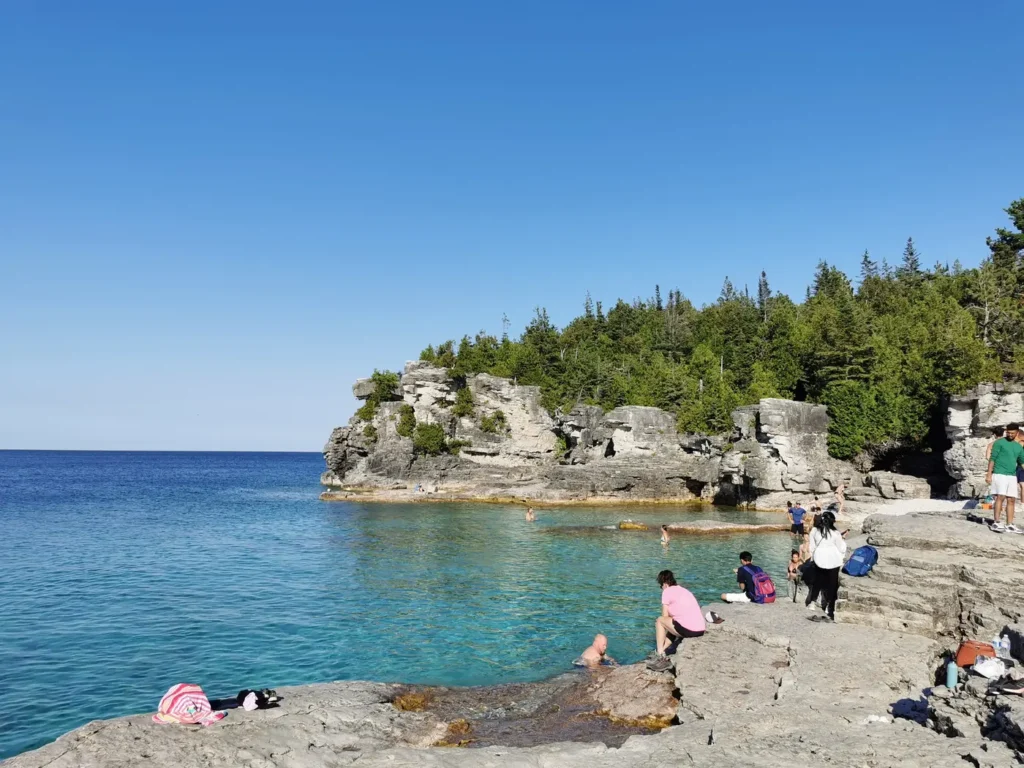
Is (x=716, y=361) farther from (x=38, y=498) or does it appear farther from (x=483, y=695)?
(x=38, y=498)

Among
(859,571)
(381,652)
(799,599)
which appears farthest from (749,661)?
(381,652)

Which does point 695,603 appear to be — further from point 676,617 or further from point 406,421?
point 406,421

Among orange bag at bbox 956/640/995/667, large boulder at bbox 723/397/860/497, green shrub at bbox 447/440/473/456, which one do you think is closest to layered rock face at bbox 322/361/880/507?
large boulder at bbox 723/397/860/497

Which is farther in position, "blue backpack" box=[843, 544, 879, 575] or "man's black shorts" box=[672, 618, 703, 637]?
"blue backpack" box=[843, 544, 879, 575]

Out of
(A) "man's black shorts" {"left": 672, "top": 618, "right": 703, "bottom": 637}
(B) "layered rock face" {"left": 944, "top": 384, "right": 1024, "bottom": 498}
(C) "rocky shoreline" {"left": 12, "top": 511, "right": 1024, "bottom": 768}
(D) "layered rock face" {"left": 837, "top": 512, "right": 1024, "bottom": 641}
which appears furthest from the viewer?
(B) "layered rock face" {"left": 944, "top": 384, "right": 1024, "bottom": 498}

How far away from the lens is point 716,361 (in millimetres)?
68312

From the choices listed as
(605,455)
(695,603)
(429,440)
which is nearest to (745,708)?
(695,603)

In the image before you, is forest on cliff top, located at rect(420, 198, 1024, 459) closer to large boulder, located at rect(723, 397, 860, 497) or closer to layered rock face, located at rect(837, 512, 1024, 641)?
A: large boulder, located at rect(723, 397, 860, 497)

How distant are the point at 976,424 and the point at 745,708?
36651mm

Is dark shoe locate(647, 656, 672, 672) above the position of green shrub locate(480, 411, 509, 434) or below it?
below

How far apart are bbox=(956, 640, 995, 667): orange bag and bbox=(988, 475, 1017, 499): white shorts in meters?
5.63

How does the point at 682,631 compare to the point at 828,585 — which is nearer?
the point at 682,631

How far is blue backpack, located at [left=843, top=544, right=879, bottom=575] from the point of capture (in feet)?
40.1

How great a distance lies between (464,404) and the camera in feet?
209
